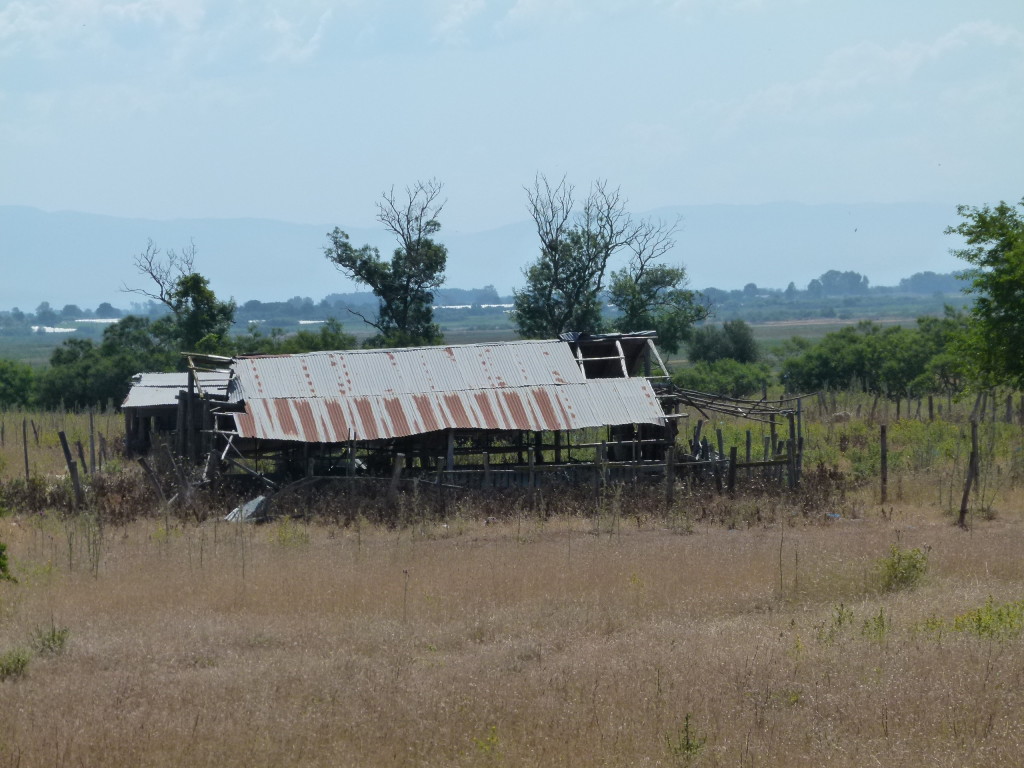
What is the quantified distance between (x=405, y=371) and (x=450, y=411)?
1.90 meters

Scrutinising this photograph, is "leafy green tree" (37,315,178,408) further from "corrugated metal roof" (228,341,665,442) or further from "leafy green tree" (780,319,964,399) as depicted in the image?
"leafy green tree" (780,319,964,399)

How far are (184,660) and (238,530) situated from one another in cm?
867

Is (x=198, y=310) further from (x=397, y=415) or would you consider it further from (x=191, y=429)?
(x=397, y=415)

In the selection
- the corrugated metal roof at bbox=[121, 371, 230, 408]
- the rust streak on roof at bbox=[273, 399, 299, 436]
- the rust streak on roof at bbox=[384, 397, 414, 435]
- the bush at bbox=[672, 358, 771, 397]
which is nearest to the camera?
the rust streak on roof at bbox=[273, 399, 299, 436]

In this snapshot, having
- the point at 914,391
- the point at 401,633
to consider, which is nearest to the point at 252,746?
the point at 401,633

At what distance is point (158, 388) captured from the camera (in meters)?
33.3

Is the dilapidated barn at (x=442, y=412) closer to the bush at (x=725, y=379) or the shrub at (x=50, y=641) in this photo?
the shrub at (x=50, y=641)

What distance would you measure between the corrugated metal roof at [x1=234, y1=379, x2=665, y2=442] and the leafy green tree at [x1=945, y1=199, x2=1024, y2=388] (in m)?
7.52

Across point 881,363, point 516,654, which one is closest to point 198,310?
point 881,363

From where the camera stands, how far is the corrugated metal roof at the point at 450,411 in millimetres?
22953

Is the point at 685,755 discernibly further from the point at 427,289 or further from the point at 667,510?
the point at 427,289

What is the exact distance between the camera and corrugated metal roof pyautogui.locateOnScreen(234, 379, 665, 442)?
75.3ft

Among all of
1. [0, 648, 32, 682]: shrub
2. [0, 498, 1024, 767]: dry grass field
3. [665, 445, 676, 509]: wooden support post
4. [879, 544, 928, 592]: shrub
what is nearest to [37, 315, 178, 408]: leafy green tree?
[665, 445, 676, 509]: wooden support post

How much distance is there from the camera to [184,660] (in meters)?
11.2
